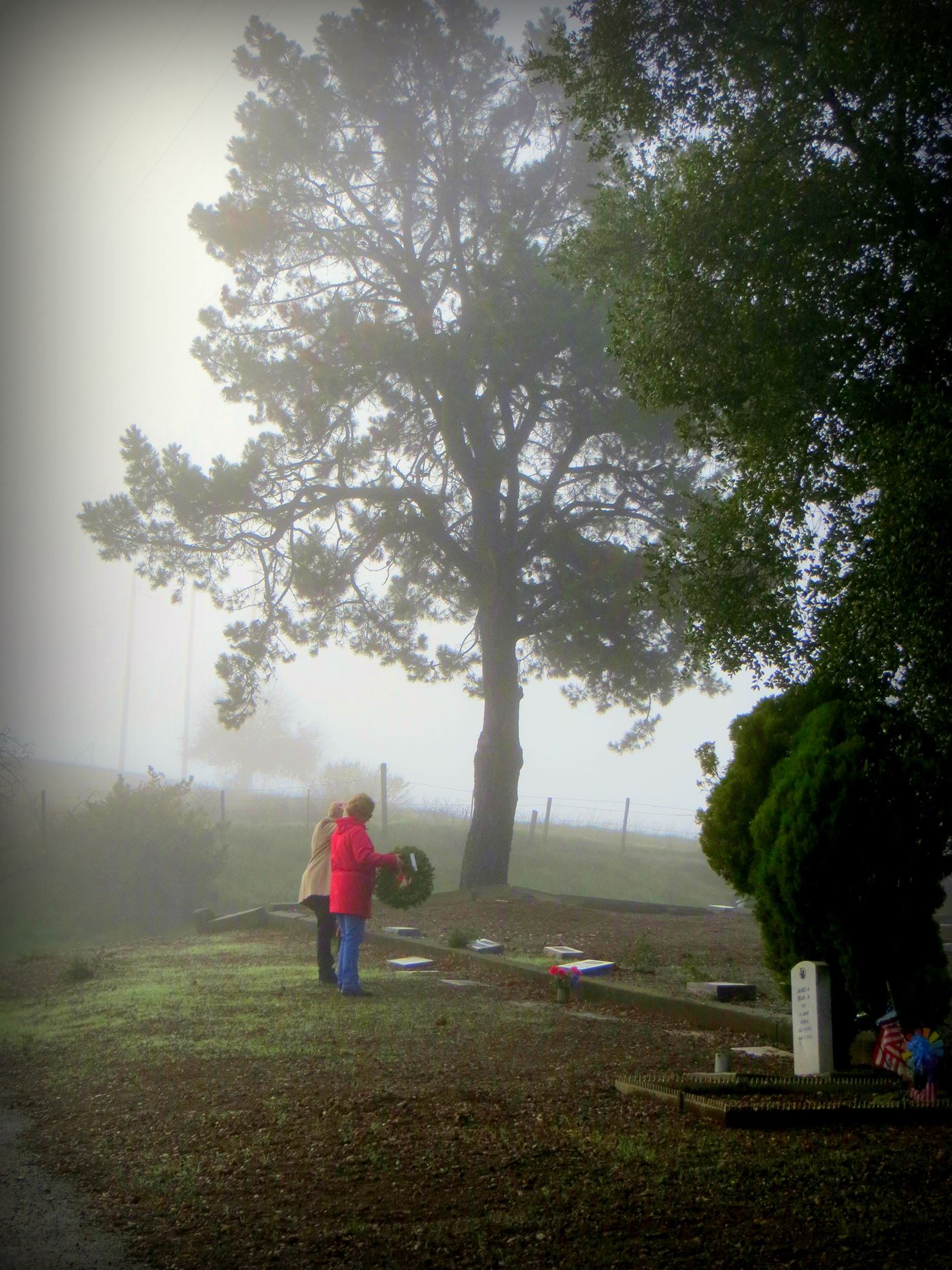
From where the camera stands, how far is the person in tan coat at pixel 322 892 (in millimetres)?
10469

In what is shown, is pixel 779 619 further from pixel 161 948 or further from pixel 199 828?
pixel 199 828

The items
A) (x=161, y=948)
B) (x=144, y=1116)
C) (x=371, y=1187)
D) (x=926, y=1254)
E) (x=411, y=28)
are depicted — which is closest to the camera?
(x=926, y=1254)

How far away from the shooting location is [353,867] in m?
9.93

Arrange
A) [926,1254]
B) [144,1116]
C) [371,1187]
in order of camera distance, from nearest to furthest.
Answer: [926,1254], [371,1187], [144,1116]

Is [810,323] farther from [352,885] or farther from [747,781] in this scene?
[352,885]

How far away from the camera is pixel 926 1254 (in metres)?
3.61

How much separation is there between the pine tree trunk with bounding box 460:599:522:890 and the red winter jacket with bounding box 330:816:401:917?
1144cm

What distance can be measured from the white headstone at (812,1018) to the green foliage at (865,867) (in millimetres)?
271

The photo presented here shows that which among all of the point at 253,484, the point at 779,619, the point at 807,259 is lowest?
the point at 779,619

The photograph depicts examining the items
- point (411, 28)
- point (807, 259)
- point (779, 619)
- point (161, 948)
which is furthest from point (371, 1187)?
point (411, 28)

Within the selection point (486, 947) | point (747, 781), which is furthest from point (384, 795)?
point (747, 781)

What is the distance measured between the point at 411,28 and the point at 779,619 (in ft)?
59.6

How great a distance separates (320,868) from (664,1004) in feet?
11.6

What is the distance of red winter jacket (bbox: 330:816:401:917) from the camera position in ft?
32.3
